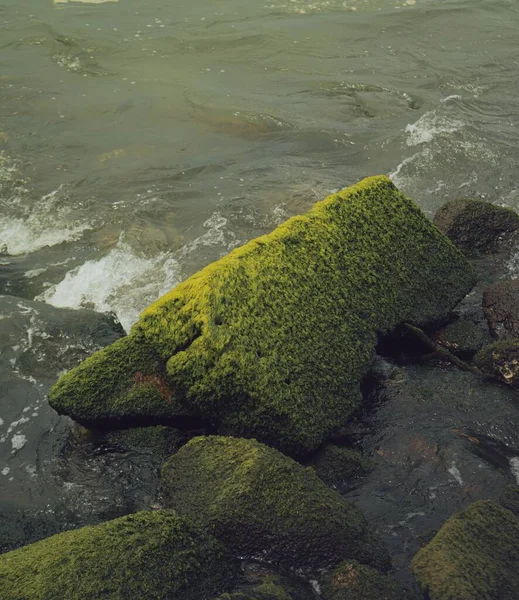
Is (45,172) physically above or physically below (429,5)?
below

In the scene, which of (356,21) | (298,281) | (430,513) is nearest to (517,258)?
(298,281)

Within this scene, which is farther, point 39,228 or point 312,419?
point 39,228

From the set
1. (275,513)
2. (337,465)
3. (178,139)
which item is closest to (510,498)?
(337,465)

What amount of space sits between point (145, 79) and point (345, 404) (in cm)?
1091

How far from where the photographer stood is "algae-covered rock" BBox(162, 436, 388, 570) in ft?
16.6

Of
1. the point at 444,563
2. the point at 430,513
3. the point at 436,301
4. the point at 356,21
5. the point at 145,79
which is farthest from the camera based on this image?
the point at 356,21

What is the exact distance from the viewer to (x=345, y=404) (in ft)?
20.7

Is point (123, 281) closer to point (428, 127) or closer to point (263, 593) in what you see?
point (263, 593)

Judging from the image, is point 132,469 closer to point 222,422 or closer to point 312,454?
point 222,422

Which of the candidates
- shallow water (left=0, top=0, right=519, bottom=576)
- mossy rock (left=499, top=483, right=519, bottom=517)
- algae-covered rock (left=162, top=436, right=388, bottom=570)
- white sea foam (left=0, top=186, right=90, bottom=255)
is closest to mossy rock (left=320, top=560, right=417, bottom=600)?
algae-covered rock (left=162, top=436, right=388, bottom=570)

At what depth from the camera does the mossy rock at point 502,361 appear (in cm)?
663

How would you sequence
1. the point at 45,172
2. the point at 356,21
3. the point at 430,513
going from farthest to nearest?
1. the point at 356,21
2. the point at 45,172
3. the point at 430,513

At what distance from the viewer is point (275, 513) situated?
199 inches

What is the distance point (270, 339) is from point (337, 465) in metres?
1.16
